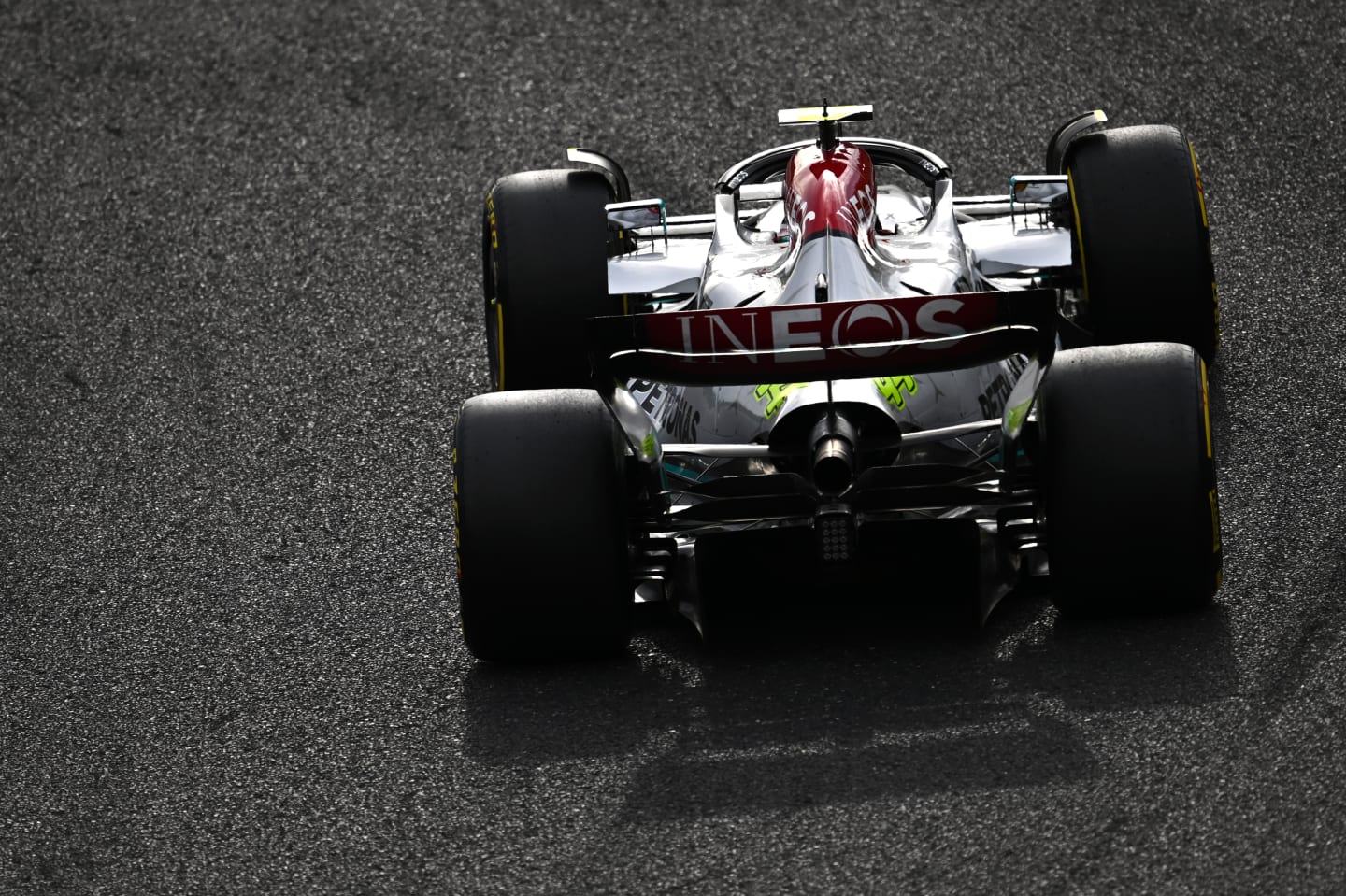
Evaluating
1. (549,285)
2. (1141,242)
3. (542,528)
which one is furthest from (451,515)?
(1141,242)

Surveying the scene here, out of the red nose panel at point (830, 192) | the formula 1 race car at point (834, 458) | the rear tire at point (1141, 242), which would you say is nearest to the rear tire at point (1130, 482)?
the formula 1 race car at point (834, 458)

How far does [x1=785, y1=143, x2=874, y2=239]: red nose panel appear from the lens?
283 inches

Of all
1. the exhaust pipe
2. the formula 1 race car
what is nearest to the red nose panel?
the formula 1 race car

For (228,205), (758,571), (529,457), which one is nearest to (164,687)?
(529,457)

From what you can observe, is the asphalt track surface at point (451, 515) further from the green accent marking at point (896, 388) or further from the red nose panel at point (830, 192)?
the red nose panel at point (830, 192)

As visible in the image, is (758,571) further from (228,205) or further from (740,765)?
(228,205)

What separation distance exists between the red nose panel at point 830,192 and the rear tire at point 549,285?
0.90 m

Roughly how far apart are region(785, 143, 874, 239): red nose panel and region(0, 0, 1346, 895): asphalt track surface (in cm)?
152

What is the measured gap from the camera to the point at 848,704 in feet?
20.1

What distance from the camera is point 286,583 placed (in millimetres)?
7508

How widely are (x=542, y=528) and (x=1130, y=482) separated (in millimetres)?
1742

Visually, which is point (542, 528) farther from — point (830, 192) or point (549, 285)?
point (549, 285)

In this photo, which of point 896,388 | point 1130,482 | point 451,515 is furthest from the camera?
point 451,515

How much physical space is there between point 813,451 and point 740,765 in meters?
1.04
